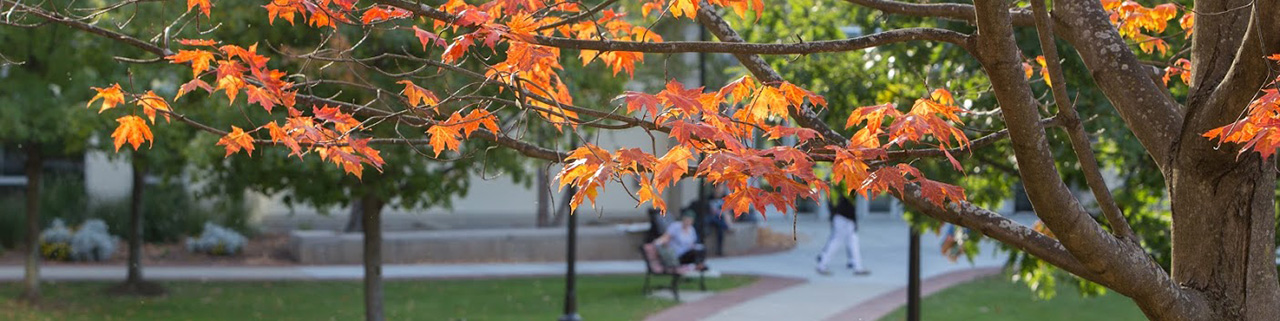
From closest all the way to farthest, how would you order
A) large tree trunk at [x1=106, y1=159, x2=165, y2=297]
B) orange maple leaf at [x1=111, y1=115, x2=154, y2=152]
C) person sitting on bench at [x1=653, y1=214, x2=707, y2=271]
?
1. orange maple leaf at [x1=111, y1=115, x2=154, y2=152]
2. large tree trunk at [x1=106, y1=159, x2=165, y2=297]
3. person sitting on bench at [x1=653, y1=214, x2=707, y2=271]

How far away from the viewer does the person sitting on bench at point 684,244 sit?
1616 centimetres

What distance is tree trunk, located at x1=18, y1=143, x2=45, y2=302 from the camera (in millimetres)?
15047

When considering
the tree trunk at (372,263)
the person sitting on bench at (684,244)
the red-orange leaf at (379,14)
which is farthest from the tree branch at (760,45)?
the person sitting on bench at (684,244)

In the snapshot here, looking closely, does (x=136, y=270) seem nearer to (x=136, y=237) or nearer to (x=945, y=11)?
(x=136, y=237)

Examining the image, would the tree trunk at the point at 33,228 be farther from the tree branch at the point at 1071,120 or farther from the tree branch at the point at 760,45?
the tree branch at the point at 1071,120

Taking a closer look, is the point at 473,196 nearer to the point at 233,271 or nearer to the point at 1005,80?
the point at 233,271

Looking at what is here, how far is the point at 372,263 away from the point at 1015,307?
6.88 meters

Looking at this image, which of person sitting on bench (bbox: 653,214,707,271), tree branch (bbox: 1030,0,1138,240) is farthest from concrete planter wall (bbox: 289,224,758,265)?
tree branch (bbox: 1030,0,1138,240)

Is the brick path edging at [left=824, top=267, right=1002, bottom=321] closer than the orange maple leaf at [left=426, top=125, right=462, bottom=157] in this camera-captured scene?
No

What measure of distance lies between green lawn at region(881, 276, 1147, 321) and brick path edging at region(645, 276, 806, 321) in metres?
1.82

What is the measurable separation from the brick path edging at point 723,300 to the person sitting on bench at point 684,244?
550 millimetres

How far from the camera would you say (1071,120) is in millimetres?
4551

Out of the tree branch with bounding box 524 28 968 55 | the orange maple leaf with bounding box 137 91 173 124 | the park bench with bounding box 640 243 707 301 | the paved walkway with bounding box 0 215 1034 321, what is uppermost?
the tree branch with bounding box 524 28 968 55

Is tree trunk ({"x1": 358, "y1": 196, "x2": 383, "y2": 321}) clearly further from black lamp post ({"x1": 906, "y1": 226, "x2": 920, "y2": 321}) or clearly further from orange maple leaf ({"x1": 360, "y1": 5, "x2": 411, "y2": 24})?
orange maple leaf ({"x1": 360, "y1": 5, "x2": 411, "y2": 24})
